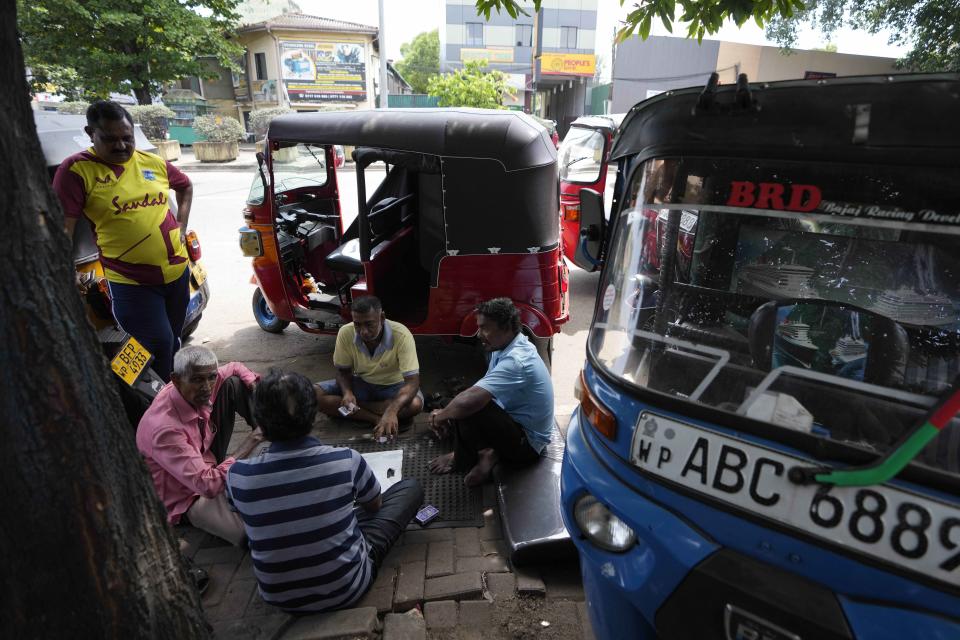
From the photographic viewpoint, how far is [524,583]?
241 centimetres

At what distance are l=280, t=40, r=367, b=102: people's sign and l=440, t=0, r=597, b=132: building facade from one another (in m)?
11.3

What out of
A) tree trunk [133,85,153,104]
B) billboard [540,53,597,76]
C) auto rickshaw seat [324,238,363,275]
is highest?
billboard [540,53,597,76]

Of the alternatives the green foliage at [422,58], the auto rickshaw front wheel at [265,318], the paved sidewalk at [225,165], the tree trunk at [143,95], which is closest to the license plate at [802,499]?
the auto rickshaw front wheel at [265,318]

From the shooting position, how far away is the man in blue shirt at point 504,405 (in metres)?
2.96

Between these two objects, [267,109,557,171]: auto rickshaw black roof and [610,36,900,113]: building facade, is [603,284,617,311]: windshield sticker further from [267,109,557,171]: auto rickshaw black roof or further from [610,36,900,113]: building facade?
[610,36,900,113]: building facade

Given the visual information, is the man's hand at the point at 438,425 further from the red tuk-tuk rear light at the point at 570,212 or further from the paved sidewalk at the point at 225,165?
the paved sidewalk at the point at 225,165

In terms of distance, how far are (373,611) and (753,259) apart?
2.06m

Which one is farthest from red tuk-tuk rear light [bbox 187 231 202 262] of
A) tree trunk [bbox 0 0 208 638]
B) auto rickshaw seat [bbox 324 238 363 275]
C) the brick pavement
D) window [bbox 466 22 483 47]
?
window [bbox 466 22 483 47]

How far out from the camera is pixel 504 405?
118 inches

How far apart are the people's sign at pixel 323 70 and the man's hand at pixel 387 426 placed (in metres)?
31.9

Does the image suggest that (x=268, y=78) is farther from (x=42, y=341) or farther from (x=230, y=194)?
(x=42, y=341)

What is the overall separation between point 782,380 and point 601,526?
28.8 inches

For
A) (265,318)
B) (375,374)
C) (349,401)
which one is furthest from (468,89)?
(349,401)

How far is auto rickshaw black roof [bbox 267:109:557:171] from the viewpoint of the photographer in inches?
152
